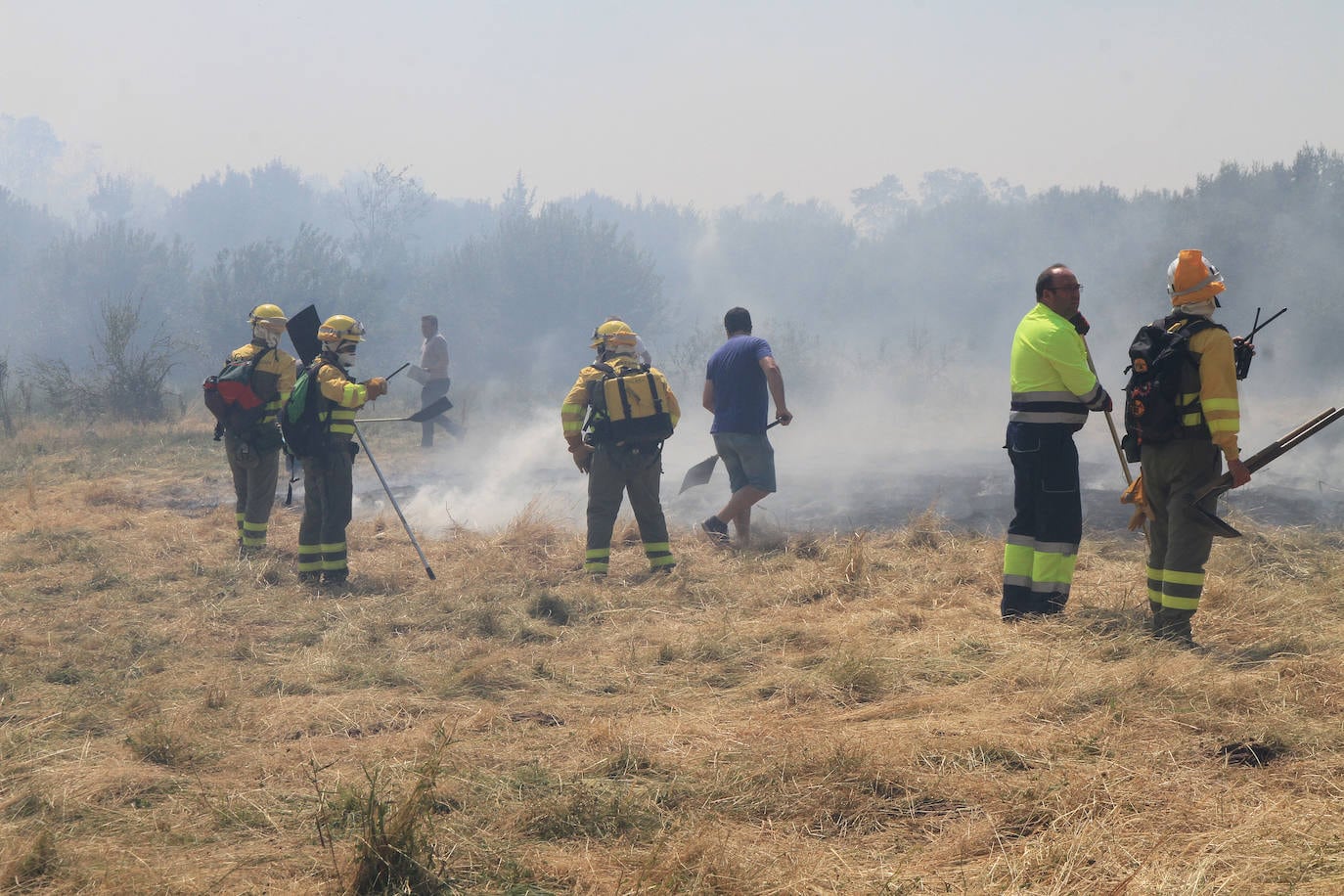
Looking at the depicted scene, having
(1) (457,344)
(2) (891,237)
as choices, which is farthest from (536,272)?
(2) (891,237)

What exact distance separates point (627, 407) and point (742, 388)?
114 cm

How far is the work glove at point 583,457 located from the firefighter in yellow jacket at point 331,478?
146 centimetres

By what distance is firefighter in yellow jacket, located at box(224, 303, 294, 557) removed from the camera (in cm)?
839

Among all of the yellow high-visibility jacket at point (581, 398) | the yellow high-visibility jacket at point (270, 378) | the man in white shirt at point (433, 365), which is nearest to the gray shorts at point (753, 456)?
the yellow high-visibility jacket at point (581, 398)

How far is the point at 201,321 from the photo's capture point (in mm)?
41125

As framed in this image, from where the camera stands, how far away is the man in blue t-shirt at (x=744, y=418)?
8266 mm

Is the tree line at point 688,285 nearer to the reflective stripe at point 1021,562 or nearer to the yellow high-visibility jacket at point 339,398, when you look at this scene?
the yellow high-visibility jacket at point 339,398

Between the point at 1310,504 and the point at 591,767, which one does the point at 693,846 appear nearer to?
the point at 591,767

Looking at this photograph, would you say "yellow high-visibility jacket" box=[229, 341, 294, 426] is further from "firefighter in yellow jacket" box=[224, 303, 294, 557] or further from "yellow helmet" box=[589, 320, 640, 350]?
"yellow helmet" box=[589, 320, 640, 350]

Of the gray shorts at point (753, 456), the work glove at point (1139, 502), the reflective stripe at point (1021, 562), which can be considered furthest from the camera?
the gray shorts at point (753, 456)

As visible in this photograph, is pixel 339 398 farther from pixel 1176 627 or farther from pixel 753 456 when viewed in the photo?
pixel 1176 627

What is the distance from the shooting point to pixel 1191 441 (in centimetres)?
496

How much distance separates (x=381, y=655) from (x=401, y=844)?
9.82ft

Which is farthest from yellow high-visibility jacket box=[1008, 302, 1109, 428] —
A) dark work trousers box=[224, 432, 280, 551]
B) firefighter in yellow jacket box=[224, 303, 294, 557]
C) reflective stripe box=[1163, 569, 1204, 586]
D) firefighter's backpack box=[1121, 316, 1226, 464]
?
dark work trousers box=[224, 432, 280, 551]
